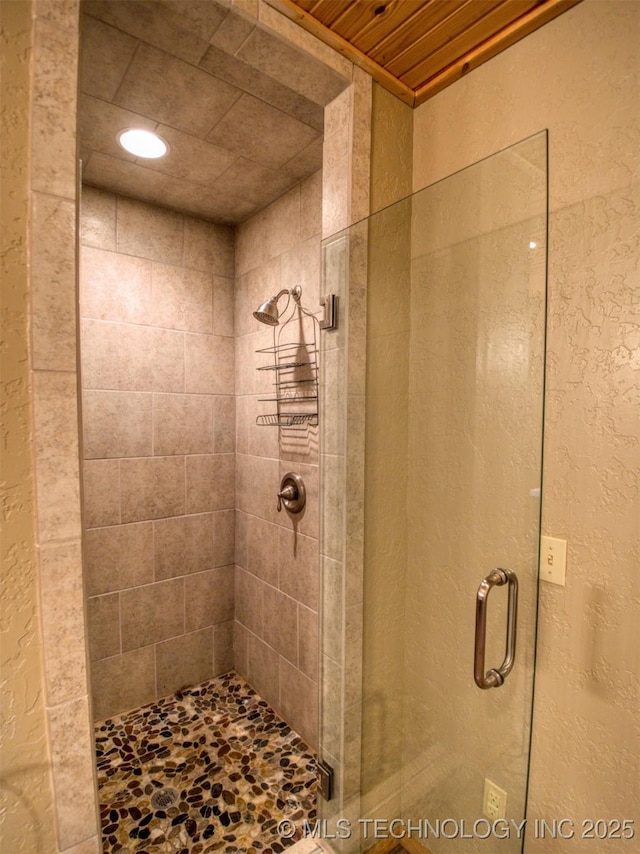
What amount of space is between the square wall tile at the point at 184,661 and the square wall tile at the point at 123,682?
0.13 ft

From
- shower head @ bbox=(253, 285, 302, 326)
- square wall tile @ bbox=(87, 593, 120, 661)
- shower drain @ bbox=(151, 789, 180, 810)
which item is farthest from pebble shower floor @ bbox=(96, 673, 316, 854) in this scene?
shower head @ bbox=(253, 285, 302, 326)

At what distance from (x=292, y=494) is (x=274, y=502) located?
217 millimetres

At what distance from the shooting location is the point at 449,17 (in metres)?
1.11

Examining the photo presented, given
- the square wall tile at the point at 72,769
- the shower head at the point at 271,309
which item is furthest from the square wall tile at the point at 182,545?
the square wall tile at the point at 72,769

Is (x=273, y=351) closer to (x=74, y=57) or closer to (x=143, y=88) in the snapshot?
(x=143, y=88)

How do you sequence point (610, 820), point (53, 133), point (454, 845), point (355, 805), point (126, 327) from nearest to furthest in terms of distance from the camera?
point (53, 133)
point (610, 820)
point (454, 845)
point (355, 805)
point (126, 327)

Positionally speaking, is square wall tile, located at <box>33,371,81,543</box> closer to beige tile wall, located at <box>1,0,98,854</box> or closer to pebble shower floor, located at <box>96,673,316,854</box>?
beige tile wall, located at <box>1,0,98,854</box>

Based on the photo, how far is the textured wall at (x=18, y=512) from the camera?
786 mm

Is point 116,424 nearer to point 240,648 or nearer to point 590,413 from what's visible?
point 240,648

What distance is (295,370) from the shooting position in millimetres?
1903

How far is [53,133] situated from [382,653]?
162 cm

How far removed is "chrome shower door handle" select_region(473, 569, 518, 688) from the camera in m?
0.97

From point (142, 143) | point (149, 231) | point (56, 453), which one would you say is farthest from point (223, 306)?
point (56, 453)

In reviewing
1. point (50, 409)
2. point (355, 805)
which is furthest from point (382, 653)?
point (50, 409)
